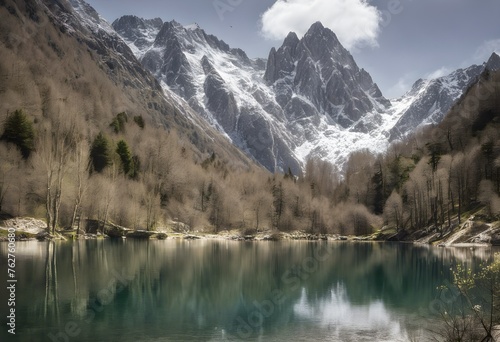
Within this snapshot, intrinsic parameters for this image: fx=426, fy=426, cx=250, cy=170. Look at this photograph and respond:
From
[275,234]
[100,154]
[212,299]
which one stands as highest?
[100,154]

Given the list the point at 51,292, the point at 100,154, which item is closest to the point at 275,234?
the point at 100,154

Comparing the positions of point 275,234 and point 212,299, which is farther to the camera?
point 275,234

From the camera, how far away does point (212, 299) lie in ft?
128

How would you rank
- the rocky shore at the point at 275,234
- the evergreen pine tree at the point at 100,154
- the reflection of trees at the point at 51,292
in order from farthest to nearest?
the evergreen pine tree at the point at 100,154
the rocky shore at the point at 275,234
the reflection of trees at the point at 51,292

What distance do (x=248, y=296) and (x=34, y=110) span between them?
316 ft

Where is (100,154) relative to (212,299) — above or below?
above

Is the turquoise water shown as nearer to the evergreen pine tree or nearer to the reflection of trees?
the reflection of trees

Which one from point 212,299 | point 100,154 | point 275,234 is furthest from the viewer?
point 275,234

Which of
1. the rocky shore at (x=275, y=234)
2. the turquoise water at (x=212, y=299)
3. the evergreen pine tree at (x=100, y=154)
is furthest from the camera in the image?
the evergreen pine tree at (x=100, y=154)

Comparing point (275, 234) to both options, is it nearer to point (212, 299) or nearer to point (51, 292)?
point (212, 299)

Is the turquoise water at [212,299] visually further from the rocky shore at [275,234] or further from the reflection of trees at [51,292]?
the rocky shore at [275,234]

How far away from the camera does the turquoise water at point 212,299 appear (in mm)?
27484

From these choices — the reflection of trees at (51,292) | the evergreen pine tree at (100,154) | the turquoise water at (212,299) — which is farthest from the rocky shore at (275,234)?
the reflection of trees at (51,292)

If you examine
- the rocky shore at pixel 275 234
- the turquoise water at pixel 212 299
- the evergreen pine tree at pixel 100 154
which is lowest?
the turquoise water at pixel 212 299
